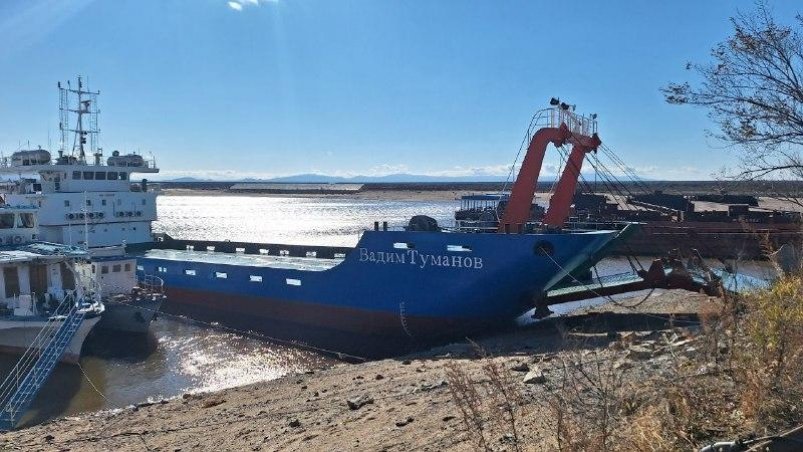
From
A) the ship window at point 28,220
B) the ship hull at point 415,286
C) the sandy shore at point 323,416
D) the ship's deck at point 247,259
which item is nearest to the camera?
the sandy shore at point 323,416

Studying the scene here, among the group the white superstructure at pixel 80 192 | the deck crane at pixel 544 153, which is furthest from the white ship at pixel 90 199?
the deck crane at pixel 544 153

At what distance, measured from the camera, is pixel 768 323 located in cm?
531

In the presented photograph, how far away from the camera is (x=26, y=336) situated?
1492 centimetres

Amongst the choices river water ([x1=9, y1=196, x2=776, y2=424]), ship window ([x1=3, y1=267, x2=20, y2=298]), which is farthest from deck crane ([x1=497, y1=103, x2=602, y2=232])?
ship window ([x1=3, y1=267, x2=20, y2=298])

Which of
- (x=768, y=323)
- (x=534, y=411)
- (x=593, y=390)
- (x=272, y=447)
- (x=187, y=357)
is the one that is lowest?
(x=187, y=357)

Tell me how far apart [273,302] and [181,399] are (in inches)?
309

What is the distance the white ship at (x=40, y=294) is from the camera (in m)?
14.7

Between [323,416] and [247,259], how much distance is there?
15.7m

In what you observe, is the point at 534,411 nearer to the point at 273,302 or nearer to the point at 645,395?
the point at 645,395

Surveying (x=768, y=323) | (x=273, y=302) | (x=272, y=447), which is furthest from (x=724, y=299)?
(x=273, y=302)

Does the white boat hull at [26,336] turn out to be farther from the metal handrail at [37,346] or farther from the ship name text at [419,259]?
the ship name text at [419,259]

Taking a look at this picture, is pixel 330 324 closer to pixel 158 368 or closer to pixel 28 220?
pixel 158 368

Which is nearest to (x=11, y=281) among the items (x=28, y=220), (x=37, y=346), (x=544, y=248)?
(x=37, y=346)

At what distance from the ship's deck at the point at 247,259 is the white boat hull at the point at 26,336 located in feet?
21.4
